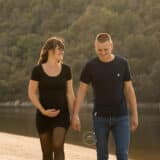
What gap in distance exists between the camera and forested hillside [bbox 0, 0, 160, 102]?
195 feet

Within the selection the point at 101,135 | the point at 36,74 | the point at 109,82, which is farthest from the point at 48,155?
the point at 109,82

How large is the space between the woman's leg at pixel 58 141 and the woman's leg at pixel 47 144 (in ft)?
0.30

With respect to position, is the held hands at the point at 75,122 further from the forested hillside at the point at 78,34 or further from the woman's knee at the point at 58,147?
the forested hillside at the point at 78,34

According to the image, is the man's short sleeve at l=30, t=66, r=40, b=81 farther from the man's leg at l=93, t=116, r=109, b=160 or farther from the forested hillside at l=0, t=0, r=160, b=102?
the forested hillside at l=0, t=0, r=160, b=102

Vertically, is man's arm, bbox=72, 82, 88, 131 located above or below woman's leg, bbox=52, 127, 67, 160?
above

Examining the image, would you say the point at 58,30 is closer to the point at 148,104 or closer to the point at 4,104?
the point at 4,104

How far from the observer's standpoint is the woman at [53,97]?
5.28m

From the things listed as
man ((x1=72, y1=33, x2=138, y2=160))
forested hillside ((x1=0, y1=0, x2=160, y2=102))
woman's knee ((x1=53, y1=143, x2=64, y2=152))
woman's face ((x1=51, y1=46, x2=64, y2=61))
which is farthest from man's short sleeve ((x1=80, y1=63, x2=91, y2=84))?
forested hillside ((x1=0, y1=0, x2=160, y2=102))

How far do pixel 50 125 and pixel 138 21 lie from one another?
6658 centimetres

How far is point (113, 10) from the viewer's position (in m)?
81.0

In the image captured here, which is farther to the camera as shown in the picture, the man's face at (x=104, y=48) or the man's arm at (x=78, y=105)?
the man's arm at (x=78, y=105)

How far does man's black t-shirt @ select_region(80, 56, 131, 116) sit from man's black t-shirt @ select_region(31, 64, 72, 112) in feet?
→ 0.73

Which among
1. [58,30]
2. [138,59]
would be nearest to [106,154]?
[138,59]

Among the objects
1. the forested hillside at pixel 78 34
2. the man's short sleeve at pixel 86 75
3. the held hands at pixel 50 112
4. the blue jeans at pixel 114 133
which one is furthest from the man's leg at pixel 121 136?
the forested hillside at pixel 78 34
